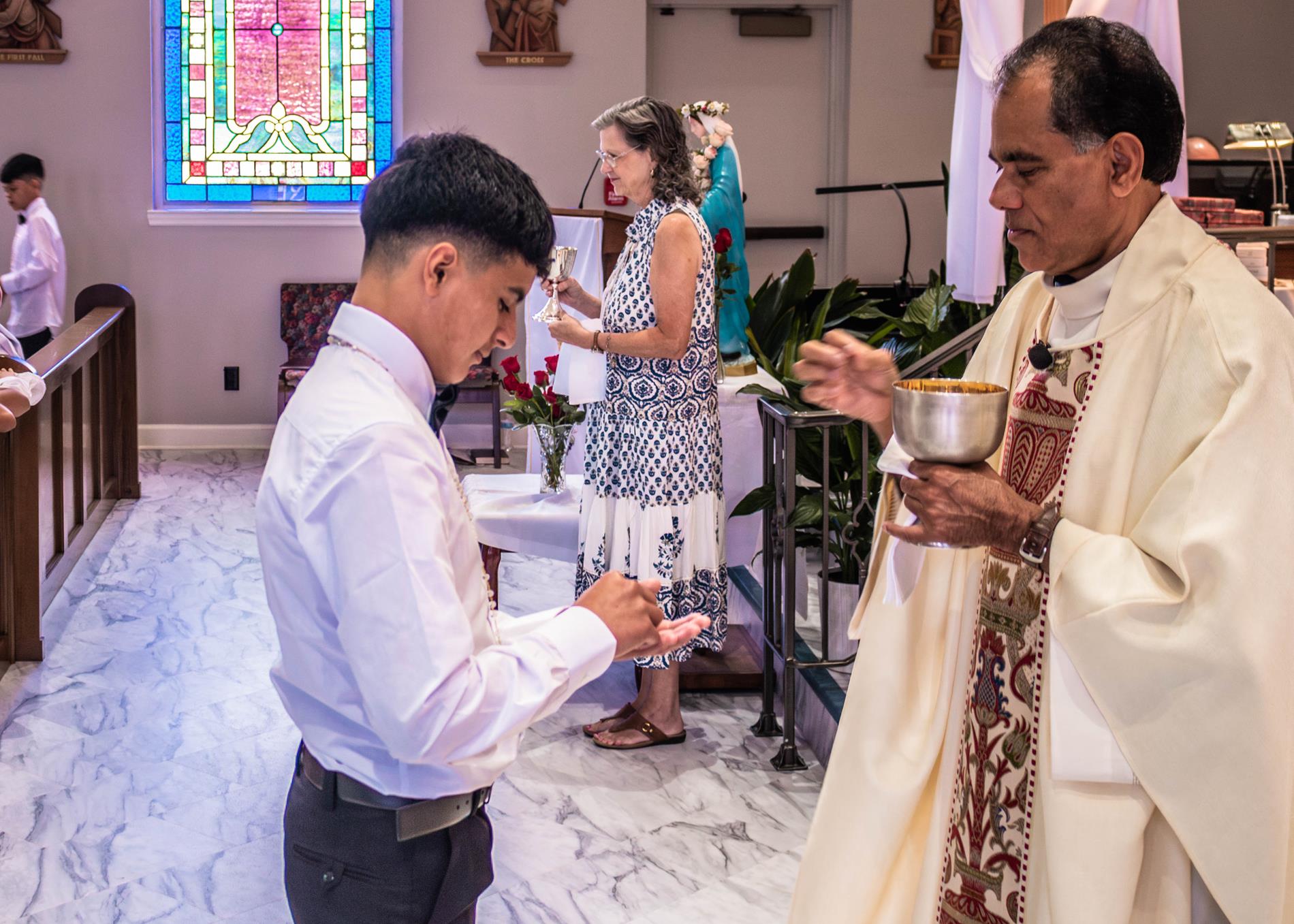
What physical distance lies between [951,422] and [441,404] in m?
0.58

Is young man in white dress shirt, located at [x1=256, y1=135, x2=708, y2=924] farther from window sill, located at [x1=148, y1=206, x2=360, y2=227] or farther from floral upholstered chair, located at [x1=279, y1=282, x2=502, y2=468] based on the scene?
window sill, located at [x1=148, y1=206, x2=360, y2=227]

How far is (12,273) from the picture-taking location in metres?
7.74

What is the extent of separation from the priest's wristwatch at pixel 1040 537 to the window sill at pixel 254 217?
749cm

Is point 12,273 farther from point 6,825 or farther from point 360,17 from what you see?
point 6,825

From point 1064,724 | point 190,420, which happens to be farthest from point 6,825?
point 190,420

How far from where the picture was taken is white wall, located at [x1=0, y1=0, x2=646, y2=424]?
27.7 feet

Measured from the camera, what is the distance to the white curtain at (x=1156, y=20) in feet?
12.4

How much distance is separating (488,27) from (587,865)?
6.61m

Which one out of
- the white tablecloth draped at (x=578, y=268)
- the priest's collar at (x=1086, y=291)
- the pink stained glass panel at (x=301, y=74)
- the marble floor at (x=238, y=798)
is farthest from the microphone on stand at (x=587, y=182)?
the priest's collar at (x=1086, y=291)

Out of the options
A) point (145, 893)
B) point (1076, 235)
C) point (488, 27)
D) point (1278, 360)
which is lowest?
point (145, 893)

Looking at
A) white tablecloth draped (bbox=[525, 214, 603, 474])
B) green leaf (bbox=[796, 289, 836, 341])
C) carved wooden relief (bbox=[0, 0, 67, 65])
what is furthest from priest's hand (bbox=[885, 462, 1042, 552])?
carved wooden relief (bbox=[0, 0, 67, 65])

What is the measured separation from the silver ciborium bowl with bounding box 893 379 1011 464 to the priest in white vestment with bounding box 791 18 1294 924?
0.04 metres

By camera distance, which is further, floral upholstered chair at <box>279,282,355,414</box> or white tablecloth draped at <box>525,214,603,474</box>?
floral upholstered chair at <box>279,282,355,414</box>

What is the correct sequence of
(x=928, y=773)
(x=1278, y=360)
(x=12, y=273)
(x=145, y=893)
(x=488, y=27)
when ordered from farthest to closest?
(x=488, y=27), (x=12, y=273), (x=145, y=893), (x=928, y=773), (x=1278, y=360)
